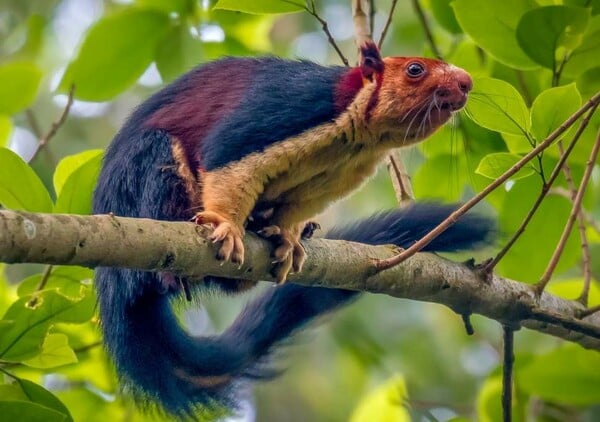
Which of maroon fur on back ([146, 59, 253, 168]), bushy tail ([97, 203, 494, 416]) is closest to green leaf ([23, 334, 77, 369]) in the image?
bushy tail ([97, 203, 494, 416])

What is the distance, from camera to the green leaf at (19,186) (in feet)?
8.67

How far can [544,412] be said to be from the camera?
3.98m

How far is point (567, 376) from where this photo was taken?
3.25m

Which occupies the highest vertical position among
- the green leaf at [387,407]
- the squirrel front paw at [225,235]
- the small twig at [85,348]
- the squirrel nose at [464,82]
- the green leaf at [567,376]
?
the squirrel nose at [464,82]

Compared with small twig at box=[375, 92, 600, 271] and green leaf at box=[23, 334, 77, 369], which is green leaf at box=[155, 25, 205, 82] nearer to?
green leaf at box=[23, 334, 77, 369]

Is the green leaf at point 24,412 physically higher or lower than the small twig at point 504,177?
lower

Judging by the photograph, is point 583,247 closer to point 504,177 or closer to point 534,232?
point 534,232

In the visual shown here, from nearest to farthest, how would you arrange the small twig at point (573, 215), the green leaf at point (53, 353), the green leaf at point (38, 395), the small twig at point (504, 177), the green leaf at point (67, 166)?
the small twig at point (504, 177) < the green leaf at point (38, 395) < the green leaf at point (53, 353) < the small twig at point (573, 215) < the green leaf at point (67, 166)

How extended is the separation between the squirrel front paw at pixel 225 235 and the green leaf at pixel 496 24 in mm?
997

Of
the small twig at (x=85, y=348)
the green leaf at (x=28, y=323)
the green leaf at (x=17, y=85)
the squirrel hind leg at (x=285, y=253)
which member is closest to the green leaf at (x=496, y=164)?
the squirrel hind leg at (x=285, y=253)

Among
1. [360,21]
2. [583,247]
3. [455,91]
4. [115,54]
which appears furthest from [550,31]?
[115,54]

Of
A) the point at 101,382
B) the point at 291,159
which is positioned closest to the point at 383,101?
the point at 291,159

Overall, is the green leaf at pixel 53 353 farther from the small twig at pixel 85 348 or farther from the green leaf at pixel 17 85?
the green leaf at pixel 17 85

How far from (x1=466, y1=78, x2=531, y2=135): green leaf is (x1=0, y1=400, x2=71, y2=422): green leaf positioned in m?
1.36
